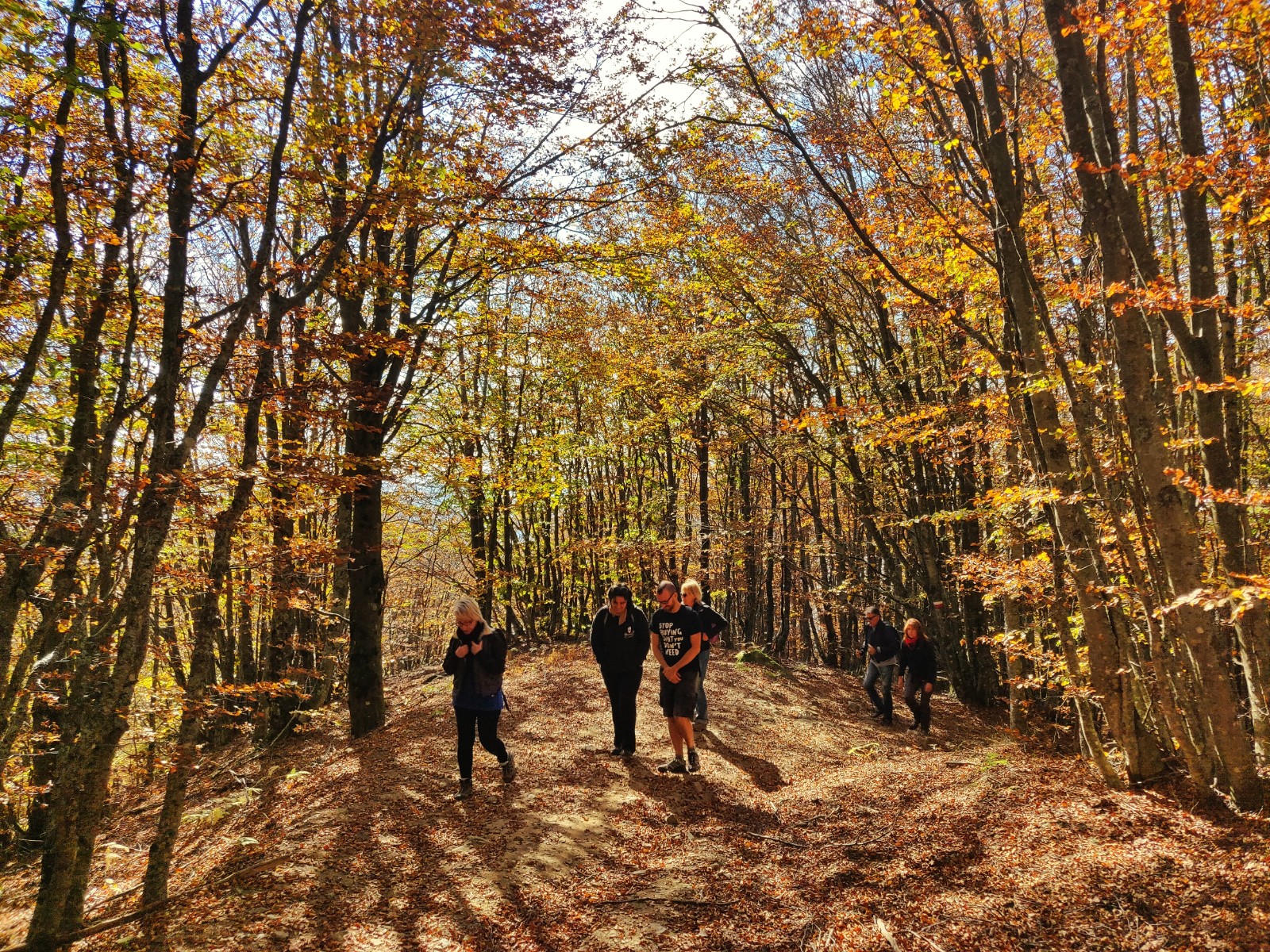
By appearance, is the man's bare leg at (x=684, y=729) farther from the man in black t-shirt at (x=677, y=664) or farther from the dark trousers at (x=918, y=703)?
the dark trousers at (x=918, y=703)

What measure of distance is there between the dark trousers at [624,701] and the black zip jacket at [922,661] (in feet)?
15.8

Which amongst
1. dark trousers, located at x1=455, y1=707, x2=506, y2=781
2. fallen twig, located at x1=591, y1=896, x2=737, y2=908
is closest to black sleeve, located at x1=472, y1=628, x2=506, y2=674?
dark trousers, located at x1=455, y1=707, x2=506, y2=781

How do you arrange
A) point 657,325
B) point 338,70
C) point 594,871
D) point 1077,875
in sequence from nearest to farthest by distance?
point 1077,875 < point 594,871 < point 338,70 < point 657,325

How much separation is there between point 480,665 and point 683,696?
2084 millimetres

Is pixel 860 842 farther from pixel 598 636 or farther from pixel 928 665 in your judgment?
pixel 928 665

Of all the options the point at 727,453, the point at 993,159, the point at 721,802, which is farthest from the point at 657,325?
the point at 721,802

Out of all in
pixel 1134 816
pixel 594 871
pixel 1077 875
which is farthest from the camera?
pixel 594 871

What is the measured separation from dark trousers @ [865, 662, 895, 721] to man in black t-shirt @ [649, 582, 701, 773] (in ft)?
15.4

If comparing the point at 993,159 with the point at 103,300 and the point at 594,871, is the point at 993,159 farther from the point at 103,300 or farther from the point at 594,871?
the point at 103,300

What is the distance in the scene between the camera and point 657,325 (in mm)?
16188

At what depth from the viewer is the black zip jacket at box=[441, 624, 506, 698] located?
251 inches

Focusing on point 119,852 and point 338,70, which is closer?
point 338,70

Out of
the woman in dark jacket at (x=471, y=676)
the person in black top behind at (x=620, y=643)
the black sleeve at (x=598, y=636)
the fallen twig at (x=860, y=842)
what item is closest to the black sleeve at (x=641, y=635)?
the person in black top behind at (x=620, y=643)

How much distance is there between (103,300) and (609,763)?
21.9ft
